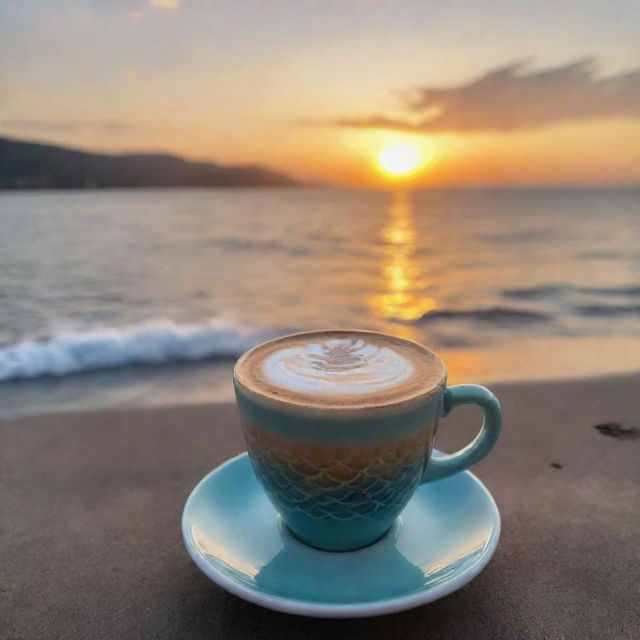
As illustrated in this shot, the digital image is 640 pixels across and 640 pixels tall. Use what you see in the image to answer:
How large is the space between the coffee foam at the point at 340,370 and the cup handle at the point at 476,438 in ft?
0.14

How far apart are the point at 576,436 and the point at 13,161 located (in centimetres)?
1043

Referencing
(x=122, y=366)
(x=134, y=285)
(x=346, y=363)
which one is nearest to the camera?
(x=346, y=363)

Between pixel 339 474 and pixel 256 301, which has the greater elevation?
pixel 339 474

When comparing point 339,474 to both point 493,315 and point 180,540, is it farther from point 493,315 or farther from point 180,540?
point 493,315

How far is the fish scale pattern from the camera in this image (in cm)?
75

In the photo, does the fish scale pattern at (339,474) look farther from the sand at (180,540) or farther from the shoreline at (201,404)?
the shoreline at (201,404)

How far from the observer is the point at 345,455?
740mm

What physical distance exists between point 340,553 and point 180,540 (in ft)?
1.15

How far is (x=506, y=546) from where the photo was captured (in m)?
0.99

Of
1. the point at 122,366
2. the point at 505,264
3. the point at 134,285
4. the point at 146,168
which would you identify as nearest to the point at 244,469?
the point at 122,366

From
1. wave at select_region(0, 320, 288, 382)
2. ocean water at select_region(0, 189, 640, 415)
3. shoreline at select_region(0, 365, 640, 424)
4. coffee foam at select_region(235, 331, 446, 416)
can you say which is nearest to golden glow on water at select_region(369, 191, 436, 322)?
ocean water at select_region(0, 189, 640, 415)

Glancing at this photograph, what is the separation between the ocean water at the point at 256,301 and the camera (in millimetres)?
2304

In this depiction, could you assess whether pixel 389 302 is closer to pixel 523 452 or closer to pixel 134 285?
pixel 134 285

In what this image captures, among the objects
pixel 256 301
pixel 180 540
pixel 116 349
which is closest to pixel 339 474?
pixel 180 540
